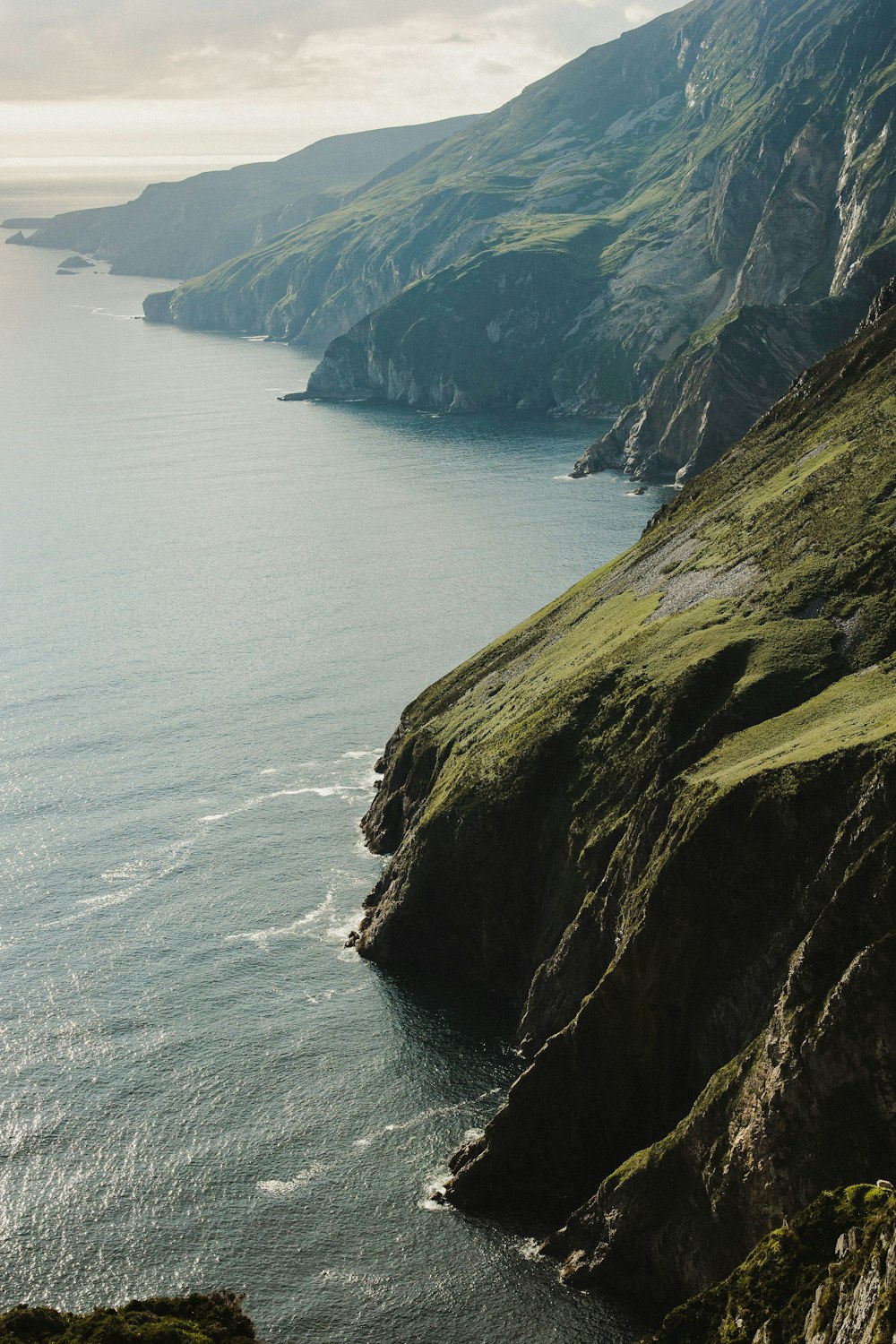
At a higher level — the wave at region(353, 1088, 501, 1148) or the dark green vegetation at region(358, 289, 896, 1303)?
the dark green vegetation at region(358, 289, 896, 1303)

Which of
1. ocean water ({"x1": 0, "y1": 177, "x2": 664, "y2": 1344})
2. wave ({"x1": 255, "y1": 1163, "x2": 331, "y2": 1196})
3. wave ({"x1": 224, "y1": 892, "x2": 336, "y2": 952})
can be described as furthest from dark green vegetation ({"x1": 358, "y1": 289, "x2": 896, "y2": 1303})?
wave ({"x1": 255, "y1": 1163, "x2": 331, "y2": 1196})

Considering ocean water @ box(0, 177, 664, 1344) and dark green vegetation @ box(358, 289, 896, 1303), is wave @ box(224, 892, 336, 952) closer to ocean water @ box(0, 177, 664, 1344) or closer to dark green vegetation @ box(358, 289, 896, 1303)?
ocean water @ box(0, 177, 664, 1344)

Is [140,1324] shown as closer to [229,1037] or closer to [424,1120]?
[424,1120]

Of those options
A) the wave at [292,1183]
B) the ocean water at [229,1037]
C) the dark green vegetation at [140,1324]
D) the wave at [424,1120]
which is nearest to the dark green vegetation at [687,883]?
the wave at [424,1120]

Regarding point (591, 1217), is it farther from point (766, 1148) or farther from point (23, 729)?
point (23, 729)

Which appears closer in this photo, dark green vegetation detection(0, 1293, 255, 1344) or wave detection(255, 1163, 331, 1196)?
dark green vegetation detection(0, 1293, 255, 1344)
